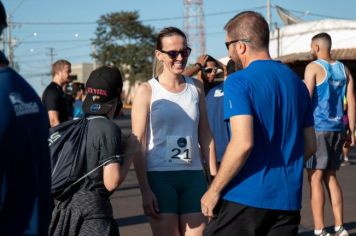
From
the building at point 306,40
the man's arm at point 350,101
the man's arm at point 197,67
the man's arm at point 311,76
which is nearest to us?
the man's arm at point 197,67

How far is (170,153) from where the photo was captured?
4.30 meters

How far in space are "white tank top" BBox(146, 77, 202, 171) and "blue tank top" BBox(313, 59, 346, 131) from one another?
96.9 inches

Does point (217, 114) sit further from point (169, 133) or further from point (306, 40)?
point (306, 40)

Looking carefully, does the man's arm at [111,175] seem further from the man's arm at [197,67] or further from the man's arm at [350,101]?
the man's arm at [350,101]

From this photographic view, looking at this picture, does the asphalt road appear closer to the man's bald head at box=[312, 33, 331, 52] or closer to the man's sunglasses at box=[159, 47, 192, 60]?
the man's sunglasses at box=[159, 47, 192, 60]

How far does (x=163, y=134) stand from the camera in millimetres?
4332

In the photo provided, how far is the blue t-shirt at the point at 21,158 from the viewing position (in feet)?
6.77

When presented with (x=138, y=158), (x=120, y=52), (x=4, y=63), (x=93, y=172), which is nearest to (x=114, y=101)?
(x=93, y=172)

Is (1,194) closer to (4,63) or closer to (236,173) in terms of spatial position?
(4,63)

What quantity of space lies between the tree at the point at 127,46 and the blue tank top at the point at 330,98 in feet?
184

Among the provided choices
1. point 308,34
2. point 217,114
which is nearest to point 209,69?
point 217,114

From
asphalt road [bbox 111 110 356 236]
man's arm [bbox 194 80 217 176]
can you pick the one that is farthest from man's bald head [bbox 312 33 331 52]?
man's arm [bbox 194 80 217 176]

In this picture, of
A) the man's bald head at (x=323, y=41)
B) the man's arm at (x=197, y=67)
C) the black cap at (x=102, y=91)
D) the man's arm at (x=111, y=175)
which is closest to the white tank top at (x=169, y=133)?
the black cap at (x=102, y=91)

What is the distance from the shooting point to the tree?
63656 millimetres
